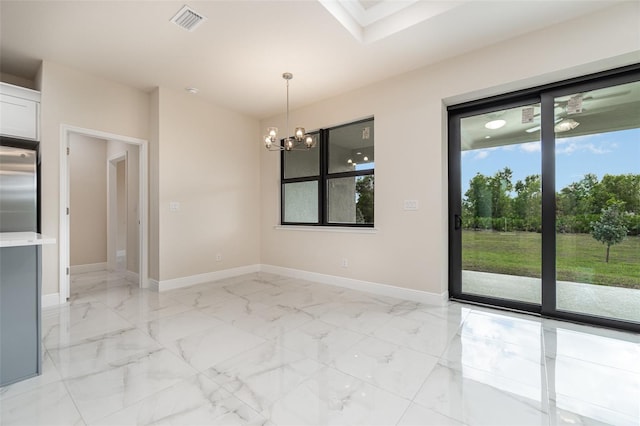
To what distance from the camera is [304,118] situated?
184 inches

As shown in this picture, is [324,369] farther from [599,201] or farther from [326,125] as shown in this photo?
[326,125]

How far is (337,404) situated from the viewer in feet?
5.24

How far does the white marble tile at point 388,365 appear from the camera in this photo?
1.77 m

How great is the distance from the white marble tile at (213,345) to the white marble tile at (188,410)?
0.28 m

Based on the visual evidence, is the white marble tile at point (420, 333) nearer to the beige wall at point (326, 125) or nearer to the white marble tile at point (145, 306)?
the beige wall at point (326, 125)

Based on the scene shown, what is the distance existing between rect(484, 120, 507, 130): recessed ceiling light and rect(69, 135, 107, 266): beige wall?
270 inches

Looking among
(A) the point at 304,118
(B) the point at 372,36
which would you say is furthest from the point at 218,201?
(B) the point at 372,36

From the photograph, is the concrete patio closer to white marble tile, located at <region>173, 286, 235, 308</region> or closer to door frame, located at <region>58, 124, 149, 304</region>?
white marble tile, located at <region>173, 286, 235, 308</region>

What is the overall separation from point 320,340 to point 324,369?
1.48 feet

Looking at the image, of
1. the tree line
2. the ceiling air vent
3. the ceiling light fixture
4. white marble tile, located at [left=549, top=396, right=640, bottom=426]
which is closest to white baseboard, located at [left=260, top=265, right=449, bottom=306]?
the tree line

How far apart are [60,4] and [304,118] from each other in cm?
302

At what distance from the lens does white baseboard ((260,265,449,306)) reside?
10.9 feet

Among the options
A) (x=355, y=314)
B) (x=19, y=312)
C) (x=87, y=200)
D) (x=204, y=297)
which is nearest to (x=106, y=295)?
(x=204, y=297)

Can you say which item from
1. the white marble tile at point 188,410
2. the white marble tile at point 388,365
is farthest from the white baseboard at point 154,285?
the white marble tile at point 388,365
